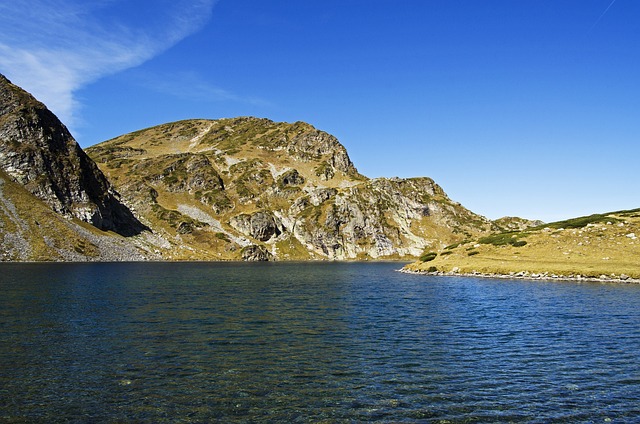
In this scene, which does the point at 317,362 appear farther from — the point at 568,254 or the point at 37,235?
the point at 37,235

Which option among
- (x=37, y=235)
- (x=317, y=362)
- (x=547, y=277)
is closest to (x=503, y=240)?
(x=547, y=277)

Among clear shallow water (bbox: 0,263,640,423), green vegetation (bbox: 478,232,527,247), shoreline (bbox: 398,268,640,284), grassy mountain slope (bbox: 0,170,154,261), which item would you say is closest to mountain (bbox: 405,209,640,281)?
green vegetation (bbox: 478,232,527,247)

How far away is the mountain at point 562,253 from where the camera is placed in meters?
88.9

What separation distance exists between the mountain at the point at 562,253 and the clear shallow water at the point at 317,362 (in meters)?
41.0

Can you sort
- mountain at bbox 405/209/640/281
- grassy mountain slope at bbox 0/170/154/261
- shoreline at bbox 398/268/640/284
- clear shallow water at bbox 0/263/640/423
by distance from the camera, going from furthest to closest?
1. grassy mountain slope at bbox 0/170/154/261
2. mountain at bbox 405/209/640/281
3. shoreline at bbox 398/268/640/284
4. clear shallow water at bbox 0/263/640/423

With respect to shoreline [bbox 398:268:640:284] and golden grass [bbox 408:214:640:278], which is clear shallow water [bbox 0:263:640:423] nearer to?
shoreline [bbox 398:268:640:284]

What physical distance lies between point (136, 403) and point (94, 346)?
1397cm

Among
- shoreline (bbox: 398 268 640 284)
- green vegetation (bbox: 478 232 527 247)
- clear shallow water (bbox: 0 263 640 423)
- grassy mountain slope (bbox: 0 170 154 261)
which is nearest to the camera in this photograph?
clear shallow water (bbox: 0 263 640 423)

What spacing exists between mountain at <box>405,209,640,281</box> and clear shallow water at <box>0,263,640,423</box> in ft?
135

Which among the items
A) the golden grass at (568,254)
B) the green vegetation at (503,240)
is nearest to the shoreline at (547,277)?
the golden grass at (568,254)

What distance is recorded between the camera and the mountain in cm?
8894

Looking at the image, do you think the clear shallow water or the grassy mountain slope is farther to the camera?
the grassy mountain slope

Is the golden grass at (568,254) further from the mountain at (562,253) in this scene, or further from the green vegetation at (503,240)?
the green vegetation at (503,240)

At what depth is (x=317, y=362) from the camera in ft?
93.0
